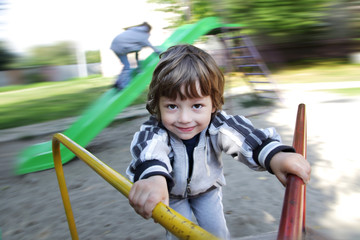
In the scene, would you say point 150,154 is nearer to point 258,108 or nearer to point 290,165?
point 290,165

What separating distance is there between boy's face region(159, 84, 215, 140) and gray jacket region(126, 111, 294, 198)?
9 centimetres

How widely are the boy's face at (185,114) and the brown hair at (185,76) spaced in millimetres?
21

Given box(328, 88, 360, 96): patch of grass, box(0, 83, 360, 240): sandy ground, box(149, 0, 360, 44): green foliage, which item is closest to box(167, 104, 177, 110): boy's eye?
box(0, 83, 360, 240): sandy ground

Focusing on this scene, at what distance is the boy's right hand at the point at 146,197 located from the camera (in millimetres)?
746

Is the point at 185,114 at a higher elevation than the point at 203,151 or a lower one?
higher

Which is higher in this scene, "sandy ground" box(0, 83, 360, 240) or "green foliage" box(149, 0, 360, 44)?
"green foliage" box(149, 0, 360, 44)

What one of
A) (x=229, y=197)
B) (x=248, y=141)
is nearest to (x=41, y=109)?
(x=229, y=197)

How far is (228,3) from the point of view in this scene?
365 inches

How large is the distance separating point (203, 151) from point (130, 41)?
4879 mm

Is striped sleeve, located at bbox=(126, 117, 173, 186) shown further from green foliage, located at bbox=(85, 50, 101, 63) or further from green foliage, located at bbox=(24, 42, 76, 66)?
green foliage, located at bbox=(85, 50, 101, 63)

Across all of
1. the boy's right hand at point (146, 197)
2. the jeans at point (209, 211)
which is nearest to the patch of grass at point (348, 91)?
the jeans at point (209, 211)

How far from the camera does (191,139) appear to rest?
4.30 feet

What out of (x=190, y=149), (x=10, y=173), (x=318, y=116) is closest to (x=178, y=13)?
(x=318, y=116)

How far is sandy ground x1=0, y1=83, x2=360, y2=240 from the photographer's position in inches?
86.6
